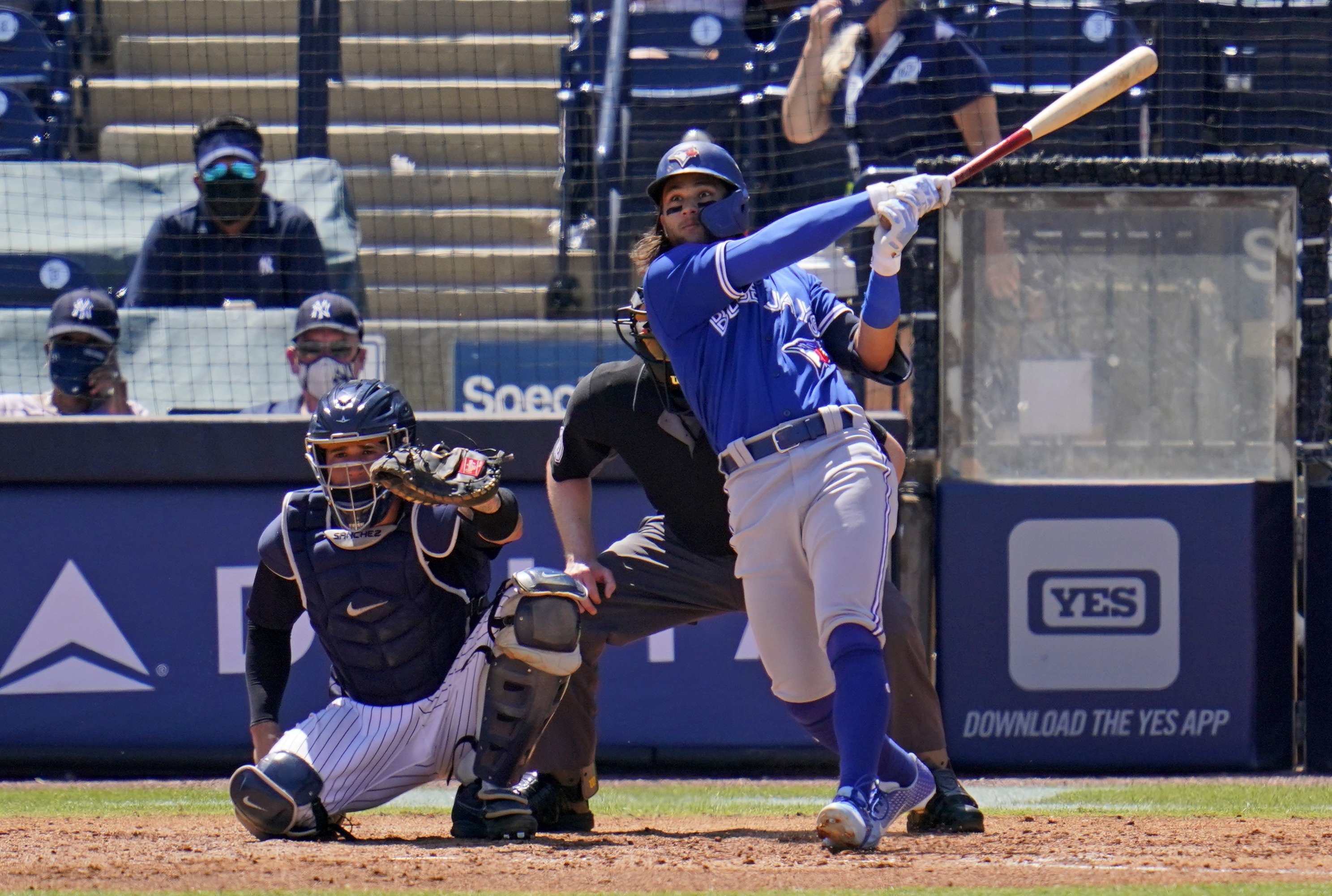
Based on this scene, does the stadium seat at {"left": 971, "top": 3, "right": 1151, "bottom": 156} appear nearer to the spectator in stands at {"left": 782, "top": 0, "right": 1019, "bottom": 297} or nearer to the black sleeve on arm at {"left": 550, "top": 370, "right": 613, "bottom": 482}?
the spectator in stands at {"left": 782, "top": 0, "right": 1019, "bottom": 297}

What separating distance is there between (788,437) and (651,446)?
735 millimetres

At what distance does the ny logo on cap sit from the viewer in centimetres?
370

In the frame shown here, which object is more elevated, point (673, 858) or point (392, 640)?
point (392, 640)

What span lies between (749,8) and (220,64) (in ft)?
8.58

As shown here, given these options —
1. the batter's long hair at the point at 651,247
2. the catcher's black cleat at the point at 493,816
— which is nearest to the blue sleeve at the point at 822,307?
the batter's long hair at the point at 651,247

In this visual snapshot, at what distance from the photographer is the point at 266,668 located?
4.02m

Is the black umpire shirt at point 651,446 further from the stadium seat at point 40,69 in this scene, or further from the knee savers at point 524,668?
the stadium seat at point 40,69

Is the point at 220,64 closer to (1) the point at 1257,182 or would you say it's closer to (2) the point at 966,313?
(2) the point at 966,313

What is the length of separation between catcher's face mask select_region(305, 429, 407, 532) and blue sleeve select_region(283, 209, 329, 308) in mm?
2826

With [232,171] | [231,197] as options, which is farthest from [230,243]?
[232,171]

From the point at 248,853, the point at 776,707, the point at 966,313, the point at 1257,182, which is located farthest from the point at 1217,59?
the point at 248,853

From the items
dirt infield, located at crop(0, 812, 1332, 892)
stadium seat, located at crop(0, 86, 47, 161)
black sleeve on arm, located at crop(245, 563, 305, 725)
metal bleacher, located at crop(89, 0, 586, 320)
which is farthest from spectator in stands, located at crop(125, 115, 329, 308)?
dirt infield, located at crop(0, 812, 1332, 892)

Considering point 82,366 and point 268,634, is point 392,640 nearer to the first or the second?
point 268,634

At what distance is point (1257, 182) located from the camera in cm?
543
